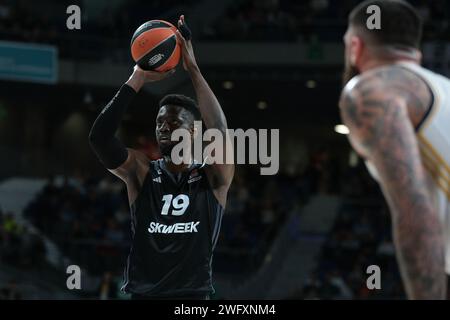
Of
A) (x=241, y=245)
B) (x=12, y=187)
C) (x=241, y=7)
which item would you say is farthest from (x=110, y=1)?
(x=241, y=245)

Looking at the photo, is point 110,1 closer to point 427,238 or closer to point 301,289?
point 301,289

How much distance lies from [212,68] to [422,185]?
19.4 meters

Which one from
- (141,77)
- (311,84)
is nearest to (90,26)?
(311,84)

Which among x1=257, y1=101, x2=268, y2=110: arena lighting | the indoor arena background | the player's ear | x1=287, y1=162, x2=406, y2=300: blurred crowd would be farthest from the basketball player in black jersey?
x1=257, y1=101, x2=268, y2=110: arena lighting

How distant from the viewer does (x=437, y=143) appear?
2.50m

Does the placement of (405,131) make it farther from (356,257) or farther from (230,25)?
(230,25)

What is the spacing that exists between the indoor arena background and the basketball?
9655mm

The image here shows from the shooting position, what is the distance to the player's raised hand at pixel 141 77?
4.39m

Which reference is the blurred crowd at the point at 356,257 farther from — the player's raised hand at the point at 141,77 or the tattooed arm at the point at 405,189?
the tattooed arm at the point at 405,189

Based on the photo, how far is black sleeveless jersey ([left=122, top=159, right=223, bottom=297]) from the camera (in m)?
4.46

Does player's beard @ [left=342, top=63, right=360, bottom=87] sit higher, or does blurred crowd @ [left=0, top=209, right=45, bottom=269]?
blurred crowd @ [left=0, top=209, right=45, bottom=269]

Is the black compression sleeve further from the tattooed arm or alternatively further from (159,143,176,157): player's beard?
the tattooed arm

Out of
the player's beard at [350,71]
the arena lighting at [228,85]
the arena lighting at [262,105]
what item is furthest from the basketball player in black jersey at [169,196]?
the arena lighting at [262,105]

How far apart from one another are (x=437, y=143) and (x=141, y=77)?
228 cm
